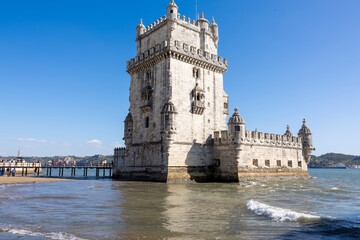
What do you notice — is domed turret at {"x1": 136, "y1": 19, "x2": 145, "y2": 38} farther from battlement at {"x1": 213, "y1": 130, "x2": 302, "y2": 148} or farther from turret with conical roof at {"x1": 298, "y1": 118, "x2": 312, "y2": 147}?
turret with conical roof at {"x1": 298, "y1": 118, "x2": 312, "y2": 147}

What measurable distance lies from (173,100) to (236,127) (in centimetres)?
722

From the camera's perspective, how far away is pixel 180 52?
30.7 m

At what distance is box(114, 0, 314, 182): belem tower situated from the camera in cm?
2941

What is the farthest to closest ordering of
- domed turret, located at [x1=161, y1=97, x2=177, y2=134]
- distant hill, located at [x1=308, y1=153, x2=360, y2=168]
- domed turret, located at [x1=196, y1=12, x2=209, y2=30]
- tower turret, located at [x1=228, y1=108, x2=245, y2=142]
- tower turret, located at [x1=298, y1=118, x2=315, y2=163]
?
1. distant hill, located at [x1=308, y1=153, x2=360, y2=168]
2. tower turret, located at [x1=298, y1=118, x2=315, y2=163]
3. domed turret, located at [x1=196, y1=12, x2=209, y2=30]
4. tower turret, located at [x1=228, y1=108, x2=245, y2=142]
5. domed turret, located at [x1=161, y1=97, x2=177, y2=134]

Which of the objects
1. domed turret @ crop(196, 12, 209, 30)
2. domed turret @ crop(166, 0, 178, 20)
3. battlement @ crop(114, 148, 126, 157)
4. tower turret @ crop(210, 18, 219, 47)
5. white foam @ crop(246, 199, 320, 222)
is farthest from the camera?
tower turret @ crop(210, 18, 219, 47)

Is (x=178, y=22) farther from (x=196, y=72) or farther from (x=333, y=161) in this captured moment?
(x=333, y=161)

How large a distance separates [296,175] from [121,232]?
110ft

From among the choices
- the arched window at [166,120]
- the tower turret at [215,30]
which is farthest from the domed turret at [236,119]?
the tower turret at [215,30]

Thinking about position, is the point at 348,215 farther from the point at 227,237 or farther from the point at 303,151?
the point at 303,151

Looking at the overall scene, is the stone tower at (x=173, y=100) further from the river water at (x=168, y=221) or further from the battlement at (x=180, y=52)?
the river water at (x=168, y=221)

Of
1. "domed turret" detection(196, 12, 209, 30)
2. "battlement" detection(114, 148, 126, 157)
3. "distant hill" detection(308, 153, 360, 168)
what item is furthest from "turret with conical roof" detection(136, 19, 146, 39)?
"distant hill" detection(308, 153, 360, 168)

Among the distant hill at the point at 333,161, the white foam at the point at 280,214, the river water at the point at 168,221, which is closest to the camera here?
the river water at the point at 168,221

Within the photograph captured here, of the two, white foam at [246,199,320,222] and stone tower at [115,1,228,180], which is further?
stone tower at [115,1,228,180]

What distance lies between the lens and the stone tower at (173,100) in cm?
2930
